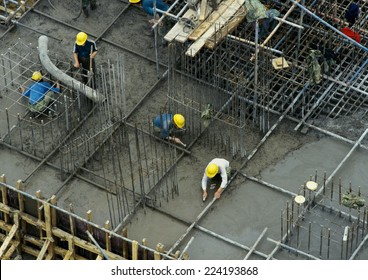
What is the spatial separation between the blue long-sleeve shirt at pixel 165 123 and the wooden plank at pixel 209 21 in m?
2.83

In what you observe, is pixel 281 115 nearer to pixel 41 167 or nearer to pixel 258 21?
pixel 258 21

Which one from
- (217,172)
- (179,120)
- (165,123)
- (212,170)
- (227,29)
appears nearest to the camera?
(212,170)

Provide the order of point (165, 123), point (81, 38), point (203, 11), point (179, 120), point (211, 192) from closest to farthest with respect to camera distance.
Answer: point (211, 192)
point (179, 120)
point (165, 123)
point (81, 38)
point (203, 11)

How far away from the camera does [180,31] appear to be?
5375cm

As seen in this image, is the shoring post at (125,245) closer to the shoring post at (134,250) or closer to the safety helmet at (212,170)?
the shoring post at (134,250)

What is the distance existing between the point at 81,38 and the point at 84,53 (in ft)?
2.01

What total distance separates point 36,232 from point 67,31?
7893 millimetres

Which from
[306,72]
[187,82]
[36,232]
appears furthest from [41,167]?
[306,72]

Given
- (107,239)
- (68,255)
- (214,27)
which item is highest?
(214,27)

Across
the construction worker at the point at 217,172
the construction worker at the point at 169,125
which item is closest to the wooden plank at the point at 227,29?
the construction worker at the point at 169,125

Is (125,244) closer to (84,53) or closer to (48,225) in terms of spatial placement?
(48,225)

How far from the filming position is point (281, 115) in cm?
5347

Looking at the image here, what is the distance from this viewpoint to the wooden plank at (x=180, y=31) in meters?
53.5

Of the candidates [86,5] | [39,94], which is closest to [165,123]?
[39,94]
